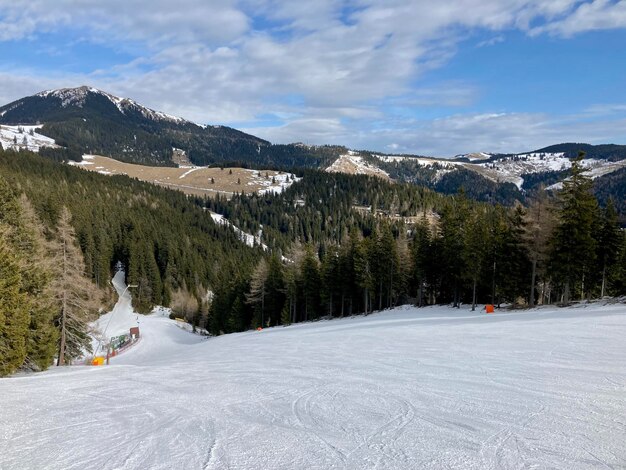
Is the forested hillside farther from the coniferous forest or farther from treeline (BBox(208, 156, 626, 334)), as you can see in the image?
treeline (BBox(208, 156, 626, 334))

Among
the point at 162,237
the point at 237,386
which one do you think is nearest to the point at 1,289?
the point at 237,386

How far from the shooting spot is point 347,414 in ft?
27.1

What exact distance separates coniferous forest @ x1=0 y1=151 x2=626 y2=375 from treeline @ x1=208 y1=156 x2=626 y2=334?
153 millimetres

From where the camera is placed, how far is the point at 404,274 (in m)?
→ 55.7

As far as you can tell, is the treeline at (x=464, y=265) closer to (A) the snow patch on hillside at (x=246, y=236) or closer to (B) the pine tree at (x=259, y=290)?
(B) the pine tree at (x=259, y=290)

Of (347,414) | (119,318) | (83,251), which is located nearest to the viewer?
(347,414)

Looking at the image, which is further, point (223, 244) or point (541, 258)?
point (223, 244)

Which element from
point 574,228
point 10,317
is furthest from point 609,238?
point 10,317

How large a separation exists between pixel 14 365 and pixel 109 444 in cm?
1611

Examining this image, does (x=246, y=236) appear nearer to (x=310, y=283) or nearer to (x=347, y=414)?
(x=310, y=283)

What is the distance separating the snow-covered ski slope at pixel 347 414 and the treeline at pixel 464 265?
72.5 feet

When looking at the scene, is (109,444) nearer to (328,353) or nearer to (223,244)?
(328,353)

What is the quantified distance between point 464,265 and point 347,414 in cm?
4068

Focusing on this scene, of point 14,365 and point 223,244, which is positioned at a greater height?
point 223,244
